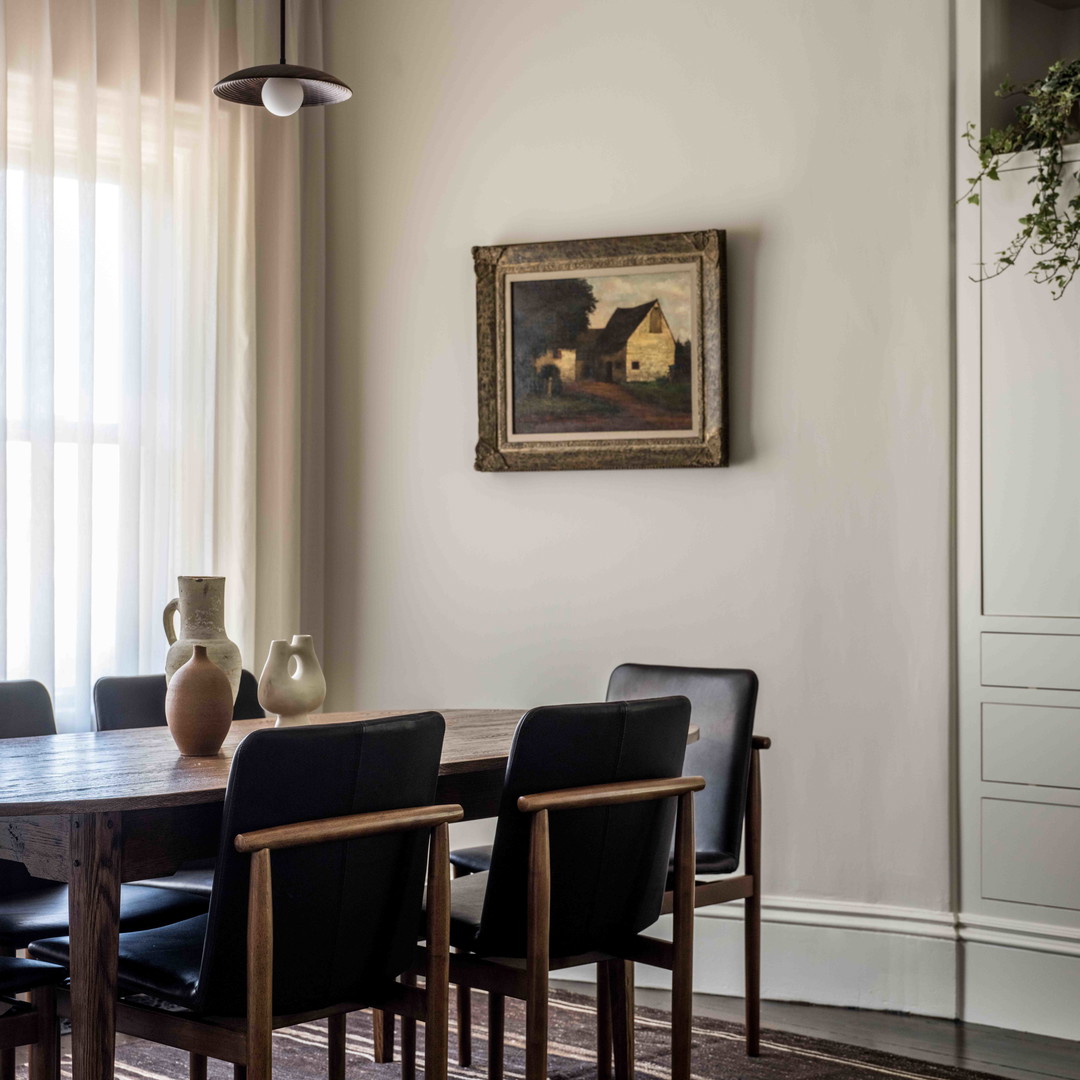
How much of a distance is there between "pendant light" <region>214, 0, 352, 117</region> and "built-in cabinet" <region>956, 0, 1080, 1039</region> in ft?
5.44

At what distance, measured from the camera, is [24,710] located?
299 cm

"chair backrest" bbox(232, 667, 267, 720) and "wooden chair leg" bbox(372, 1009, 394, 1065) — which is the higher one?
"chair backrest" bbox(232, 667, 267, 720)

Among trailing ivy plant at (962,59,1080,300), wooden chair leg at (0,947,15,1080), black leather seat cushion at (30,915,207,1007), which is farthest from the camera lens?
trailing ivy plant at (962,59,1080,300)

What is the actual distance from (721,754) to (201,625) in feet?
4.20

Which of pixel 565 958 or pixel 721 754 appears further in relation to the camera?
pixel 721 754

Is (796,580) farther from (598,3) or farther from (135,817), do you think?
(135,817)

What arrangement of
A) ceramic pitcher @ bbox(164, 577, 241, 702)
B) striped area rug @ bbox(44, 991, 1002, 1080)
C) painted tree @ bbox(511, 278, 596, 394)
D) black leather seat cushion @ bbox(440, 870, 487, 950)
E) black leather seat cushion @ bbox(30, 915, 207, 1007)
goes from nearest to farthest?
black leather seat cushion @ bbox(30, 915, 207, 1007), black leather seat cushion @ bbox(440, 870, 487, 950), ceramic pitcher @ bbox(164, 577, 241, 702), striped area rug @ bbox(44, 991, 1002, 1080), painted tree @ bbox(511, 278, 596, 394)

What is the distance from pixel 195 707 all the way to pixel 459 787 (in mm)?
512

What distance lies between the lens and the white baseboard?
11.3 feet

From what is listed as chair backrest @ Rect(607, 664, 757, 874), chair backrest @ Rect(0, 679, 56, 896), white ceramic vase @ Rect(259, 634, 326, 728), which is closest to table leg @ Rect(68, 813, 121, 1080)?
white ceramic vase @ Rect(259, 634, 326, 728)

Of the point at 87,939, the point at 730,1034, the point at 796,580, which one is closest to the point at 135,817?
the point at 87,939

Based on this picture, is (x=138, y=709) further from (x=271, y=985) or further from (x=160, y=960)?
(x=271, y=985)

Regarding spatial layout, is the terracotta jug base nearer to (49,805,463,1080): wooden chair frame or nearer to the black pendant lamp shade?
(49,805,463,1080): wooden chair frame

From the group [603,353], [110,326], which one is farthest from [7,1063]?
[603,353]
